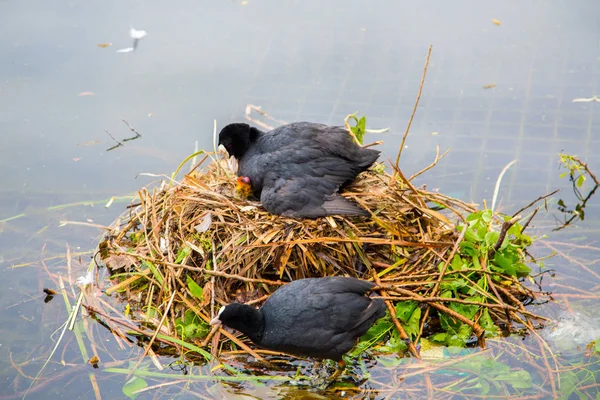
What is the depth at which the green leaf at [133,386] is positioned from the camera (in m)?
4.81

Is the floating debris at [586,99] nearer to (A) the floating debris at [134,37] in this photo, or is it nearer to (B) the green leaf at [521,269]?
(B) the green leaf at [521,269]

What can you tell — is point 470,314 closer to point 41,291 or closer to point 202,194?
point 202,194

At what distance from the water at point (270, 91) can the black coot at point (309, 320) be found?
5.43 ft

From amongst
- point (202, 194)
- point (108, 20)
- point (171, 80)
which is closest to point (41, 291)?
point (202, 194)

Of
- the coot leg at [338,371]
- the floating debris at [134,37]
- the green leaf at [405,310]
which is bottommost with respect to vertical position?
the coot leg at [338,371]

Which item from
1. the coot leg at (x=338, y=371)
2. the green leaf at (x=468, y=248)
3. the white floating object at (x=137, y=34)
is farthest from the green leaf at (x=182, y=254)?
the white floating object at (x=137, y=34)

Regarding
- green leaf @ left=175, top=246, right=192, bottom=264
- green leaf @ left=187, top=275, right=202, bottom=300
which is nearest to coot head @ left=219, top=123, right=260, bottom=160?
green leaf @ left=175, top=246, right=192, bottom=264

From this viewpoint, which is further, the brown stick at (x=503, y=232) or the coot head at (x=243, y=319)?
the brown stick at (x=503, y=232)

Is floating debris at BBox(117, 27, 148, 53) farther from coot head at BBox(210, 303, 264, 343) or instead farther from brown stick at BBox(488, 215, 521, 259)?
brown stick at BBox(488, 215, 521, 259)

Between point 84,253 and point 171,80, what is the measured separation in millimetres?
2396

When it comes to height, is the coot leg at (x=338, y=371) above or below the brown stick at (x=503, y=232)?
below

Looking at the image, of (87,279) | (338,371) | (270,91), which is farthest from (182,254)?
(270,91)

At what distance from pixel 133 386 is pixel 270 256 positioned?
1.23 metres

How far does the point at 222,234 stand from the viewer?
213 inches
